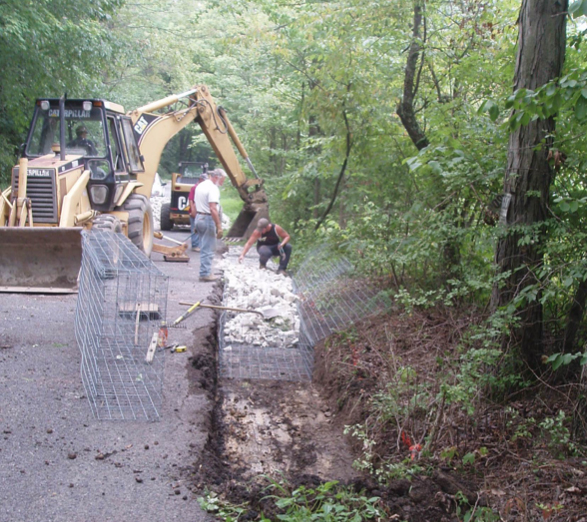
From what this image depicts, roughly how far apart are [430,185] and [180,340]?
3522 millimetres

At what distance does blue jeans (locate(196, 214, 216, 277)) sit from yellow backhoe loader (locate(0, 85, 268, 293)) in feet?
3.71

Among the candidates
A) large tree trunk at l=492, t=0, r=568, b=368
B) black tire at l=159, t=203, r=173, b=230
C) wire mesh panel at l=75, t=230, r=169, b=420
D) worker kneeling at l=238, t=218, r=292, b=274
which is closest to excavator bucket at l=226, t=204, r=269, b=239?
black tire at l=159, t=203, r=173, b=230

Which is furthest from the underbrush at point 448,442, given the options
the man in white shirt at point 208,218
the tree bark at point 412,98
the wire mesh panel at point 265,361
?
the man in white shirt at point 208,218

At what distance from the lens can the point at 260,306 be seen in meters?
9.44

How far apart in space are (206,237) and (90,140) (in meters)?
2.72

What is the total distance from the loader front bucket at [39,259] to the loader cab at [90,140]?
6.46ft


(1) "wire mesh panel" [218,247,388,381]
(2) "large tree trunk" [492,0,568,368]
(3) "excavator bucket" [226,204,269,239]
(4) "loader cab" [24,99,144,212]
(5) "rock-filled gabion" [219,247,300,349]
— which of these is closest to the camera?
(2) "large tree trunk" [492,0,568,368]

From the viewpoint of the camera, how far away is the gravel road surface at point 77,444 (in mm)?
3705

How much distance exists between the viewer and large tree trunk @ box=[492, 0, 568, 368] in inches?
185

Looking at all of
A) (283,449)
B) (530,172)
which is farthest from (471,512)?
(530,172)

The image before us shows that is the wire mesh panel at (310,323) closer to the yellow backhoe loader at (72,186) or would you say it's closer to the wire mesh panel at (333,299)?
the wire mesh panel at (333,299)

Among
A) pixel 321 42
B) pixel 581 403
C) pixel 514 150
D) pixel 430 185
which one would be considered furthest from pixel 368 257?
pixel 321 42

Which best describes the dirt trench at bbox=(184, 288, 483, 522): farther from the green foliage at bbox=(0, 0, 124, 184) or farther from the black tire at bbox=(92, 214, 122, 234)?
the green foliage at bbox=(0, 0, 124, 184)

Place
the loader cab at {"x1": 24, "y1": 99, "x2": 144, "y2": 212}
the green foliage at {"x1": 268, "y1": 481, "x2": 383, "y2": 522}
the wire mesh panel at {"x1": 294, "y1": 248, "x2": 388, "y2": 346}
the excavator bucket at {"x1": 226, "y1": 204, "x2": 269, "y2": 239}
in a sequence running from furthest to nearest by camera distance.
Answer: the excavator bucket at {"x1": 226, "y1": 204, "x2": 269, "y2": 239}
the loader cab at {"x1": 24, "y1": 99, "x2": 144, "y2": 212}
the wire mesh panel at {"x1": 294, "y1": 248, "x2": 388, "y2": 346}
the green foliage at {"x1": 268, "y1": 481, "x2": 383, "y2": 522}
